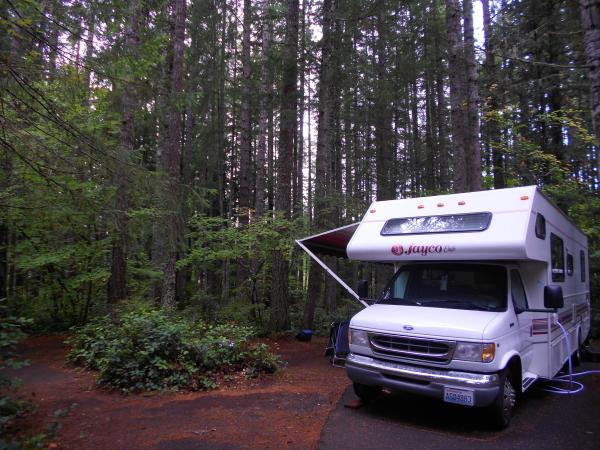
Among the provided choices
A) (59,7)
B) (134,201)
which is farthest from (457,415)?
(59,7)

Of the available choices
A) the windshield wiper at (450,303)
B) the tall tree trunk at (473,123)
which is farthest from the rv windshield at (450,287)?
the tall tree trunk at (473,123)

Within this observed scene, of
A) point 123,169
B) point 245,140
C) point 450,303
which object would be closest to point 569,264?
point 450,303

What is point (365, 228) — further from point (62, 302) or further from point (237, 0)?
point (237, 0)

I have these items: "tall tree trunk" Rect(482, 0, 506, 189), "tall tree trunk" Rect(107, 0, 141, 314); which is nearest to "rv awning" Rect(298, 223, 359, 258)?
"tall tree trunk" Rect(107, 0, 141, 314)

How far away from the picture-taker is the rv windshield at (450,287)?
5836mm

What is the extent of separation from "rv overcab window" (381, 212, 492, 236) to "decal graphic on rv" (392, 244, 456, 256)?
29cm

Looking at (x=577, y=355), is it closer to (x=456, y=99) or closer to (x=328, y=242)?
(x=328, y=242)

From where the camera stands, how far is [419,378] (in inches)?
207

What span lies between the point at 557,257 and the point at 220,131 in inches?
592

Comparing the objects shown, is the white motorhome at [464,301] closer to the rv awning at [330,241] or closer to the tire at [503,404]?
the tire at [503,404]

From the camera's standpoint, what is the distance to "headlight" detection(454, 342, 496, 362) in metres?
4.95

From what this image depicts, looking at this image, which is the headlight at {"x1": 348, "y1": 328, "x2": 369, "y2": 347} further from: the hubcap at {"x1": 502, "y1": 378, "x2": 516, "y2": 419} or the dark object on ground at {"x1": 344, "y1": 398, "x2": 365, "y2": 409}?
the hubcap at {"x1": 502, "y1": 378, "x2": 516, "y2": 419}

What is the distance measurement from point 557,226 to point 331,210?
6.14 m

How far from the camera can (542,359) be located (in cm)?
636
